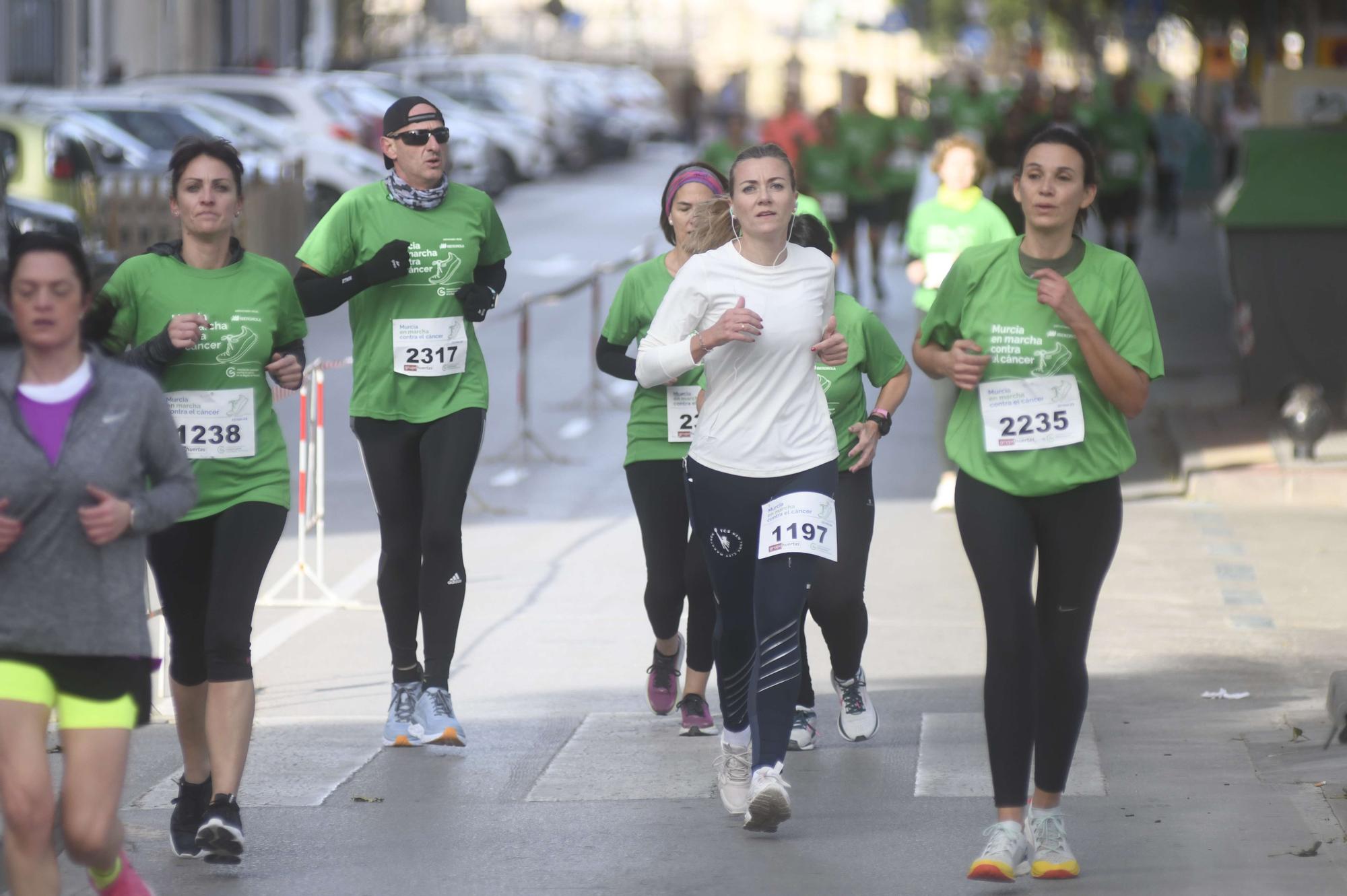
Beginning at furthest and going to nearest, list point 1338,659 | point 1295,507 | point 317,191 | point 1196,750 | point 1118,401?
point 317,191
point 1295,507
point 1338,659
point 1196,750
point 1118,401

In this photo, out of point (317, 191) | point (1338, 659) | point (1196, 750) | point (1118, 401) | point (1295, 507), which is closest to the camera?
point (1118, 401)

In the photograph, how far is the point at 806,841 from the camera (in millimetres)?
6238

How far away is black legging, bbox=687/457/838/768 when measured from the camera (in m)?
6.10

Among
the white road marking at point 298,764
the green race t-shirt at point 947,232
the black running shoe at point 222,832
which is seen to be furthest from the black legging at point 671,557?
the green race t-shirt at point 947,232

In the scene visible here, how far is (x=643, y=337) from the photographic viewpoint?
752cm

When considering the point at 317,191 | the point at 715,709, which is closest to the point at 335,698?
the point at 715,709

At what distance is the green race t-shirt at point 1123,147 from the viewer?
21.7 metres

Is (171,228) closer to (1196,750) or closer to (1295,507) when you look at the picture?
(1295,507)

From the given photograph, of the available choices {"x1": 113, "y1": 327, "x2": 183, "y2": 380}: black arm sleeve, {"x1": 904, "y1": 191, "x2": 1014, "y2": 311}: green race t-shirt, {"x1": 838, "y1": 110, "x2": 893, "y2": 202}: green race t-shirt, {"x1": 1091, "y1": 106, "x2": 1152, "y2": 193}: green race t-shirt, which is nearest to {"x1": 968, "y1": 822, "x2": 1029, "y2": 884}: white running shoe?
{"x1": 113, "y1": 327, "x2": 183, "y2": 380}: black arm sleeve

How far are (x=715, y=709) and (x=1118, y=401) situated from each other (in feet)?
9.55

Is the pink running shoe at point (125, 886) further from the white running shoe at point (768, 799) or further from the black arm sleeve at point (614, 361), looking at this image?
the black arm sleeve at point (614, 361)

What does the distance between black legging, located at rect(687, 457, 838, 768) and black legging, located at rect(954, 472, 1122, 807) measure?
0.54 meters

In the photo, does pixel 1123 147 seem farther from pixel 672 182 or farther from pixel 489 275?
pixel 489 275

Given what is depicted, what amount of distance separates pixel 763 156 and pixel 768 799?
1.75 meters
